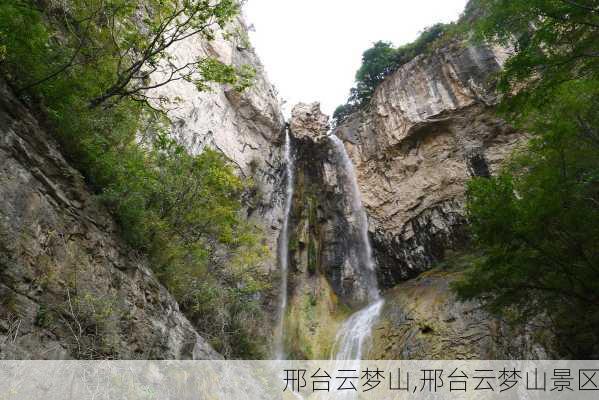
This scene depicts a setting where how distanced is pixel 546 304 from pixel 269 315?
11.5 meters

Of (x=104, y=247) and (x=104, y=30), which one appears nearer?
(x=104, y=247)

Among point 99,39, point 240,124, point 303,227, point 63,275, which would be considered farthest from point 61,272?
point 303,227

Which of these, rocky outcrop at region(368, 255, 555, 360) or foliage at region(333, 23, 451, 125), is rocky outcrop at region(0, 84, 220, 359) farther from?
foliage at region(333, 23, 451, 125)

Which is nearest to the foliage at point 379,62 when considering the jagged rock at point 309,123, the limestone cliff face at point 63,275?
the jagged rock at point 309,123

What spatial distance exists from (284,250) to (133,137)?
457 inches

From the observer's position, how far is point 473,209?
5816 millimetres

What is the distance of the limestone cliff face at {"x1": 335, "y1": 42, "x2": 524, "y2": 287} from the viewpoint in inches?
612

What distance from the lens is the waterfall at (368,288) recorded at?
13359 mm

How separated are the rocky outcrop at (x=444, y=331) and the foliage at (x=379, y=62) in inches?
496

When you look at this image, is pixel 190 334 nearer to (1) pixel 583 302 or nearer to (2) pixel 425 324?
(1) pixel 583 302

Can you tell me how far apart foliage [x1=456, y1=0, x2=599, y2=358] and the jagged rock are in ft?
50.5

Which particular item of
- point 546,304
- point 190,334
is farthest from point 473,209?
point 190,334

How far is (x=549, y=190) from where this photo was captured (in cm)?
518

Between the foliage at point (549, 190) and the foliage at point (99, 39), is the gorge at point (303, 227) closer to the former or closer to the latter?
the foliage at point (99, 39)
